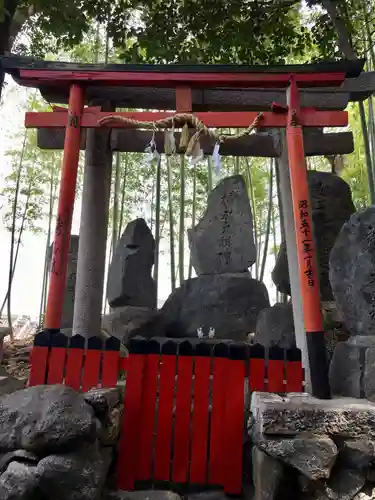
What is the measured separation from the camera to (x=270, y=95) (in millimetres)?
4930

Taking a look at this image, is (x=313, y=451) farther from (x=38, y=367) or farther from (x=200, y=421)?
(x=38, y=367)

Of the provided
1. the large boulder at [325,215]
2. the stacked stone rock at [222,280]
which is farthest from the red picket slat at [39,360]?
the large boulder at [325,215]

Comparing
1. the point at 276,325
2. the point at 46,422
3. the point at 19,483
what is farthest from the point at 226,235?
the point at 19,483

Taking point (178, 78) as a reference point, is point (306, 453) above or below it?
below

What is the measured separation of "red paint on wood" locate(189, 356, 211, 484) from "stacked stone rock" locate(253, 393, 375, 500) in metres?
0.40

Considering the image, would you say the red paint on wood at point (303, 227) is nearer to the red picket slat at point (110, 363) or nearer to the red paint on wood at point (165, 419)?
the red paint on wood at point (165, 419)

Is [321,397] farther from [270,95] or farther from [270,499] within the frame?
[270,95]

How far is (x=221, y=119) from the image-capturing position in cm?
396

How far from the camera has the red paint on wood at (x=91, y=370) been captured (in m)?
2.87

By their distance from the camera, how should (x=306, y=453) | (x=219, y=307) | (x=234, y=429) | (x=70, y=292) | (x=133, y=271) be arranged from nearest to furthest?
(x=306, y=453)
(x=234, y=429)
(x=219, y=307)
(x=133, y=271)
(x=70, y=292)

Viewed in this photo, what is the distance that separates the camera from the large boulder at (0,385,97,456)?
2.10m

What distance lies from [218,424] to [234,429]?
110mm

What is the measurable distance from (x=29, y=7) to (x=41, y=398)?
20.2 ft

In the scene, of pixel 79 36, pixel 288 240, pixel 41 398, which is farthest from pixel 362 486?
pixel 79 36
